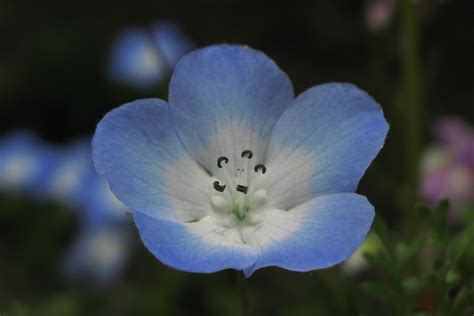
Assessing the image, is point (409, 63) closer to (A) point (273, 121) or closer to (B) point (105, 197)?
(A) point (273, 121)

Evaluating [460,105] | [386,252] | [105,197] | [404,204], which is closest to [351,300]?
[386,252]

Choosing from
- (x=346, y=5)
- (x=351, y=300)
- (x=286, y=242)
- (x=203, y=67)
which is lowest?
(x=346, y=5)

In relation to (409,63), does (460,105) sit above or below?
below

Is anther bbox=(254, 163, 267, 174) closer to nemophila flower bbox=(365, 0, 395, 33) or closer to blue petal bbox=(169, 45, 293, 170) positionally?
blue petal bbox=(169, 45, 293, 170)

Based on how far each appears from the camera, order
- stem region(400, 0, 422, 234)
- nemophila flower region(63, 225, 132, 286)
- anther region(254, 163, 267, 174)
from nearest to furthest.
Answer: anther region(254, 163, 267, 174), stem region(400, 0, 422, 234), nemophila flower region(63, 225, 132, 286)

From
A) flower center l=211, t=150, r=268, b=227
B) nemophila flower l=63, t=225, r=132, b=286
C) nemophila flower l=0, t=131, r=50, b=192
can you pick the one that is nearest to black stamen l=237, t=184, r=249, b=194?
flower center l=211, t=150, r=268, b=227

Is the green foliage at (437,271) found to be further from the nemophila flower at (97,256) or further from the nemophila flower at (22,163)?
the nemophila flower at (22,163)

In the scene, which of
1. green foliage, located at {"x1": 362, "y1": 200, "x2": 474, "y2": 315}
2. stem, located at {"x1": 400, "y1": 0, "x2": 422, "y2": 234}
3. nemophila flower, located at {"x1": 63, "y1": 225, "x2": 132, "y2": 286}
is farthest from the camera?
nemophila flower, located at {"x1": 63, "y1": 225, "x2": 132, "y2": 286}
